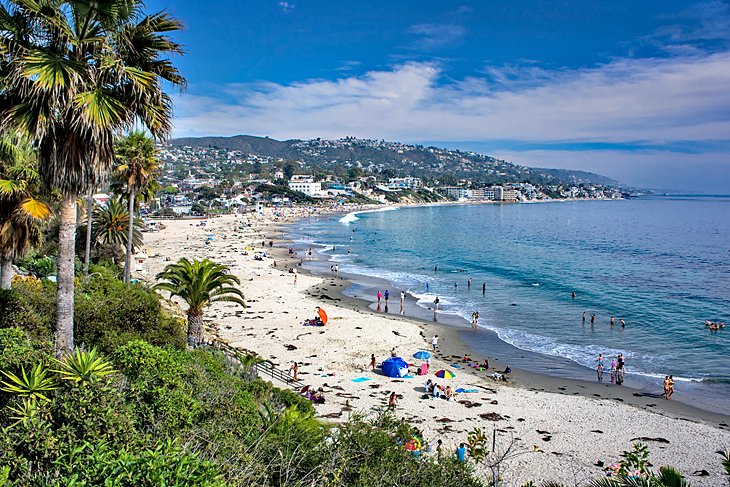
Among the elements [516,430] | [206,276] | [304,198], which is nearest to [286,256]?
[206,276]

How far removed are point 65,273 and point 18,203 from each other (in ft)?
14.8

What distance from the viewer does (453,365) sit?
22.8 meters

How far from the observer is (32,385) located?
19.2 feet

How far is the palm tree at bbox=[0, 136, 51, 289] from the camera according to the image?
34.5 ft

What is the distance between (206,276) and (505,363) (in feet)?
46.2

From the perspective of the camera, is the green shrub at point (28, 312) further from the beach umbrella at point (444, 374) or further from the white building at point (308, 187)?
the white building at point (308, 187)

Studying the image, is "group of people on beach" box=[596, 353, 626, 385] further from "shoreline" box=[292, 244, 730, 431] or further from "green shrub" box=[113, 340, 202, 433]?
"green shrub" box=[113, 340, 202, 433]

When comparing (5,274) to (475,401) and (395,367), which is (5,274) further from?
(475,401)

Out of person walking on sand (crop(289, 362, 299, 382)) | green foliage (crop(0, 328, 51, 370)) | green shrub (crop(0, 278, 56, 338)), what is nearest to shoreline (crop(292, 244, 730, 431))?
person walking on sand (crop(289, 362, 299, 382))

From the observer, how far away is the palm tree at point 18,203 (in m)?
10.5

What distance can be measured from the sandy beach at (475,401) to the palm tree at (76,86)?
9624 millimetres

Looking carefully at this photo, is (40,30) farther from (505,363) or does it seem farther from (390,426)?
(505,363)

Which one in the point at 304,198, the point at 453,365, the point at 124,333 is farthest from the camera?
the point at 304,198

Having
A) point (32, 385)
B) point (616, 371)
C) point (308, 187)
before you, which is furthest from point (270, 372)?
point (308, 187)
